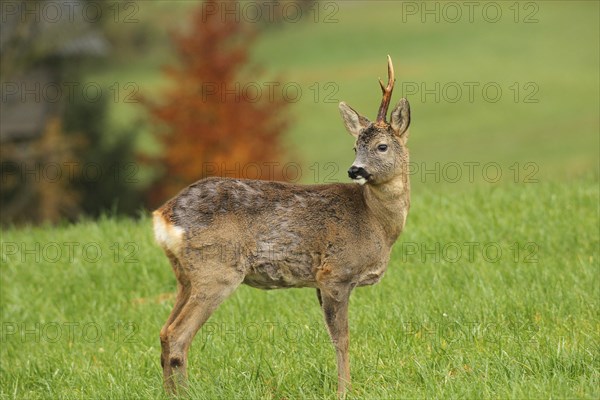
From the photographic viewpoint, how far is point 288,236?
675cm

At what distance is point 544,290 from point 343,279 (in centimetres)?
242

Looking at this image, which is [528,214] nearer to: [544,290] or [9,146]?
[544,290]

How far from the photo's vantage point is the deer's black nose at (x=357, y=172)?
655 cm

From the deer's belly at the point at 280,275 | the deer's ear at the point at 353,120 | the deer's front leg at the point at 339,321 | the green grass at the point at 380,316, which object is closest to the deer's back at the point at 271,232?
the deer's belly at the point at 280,275

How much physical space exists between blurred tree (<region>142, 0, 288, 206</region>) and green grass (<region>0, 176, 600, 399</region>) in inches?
532

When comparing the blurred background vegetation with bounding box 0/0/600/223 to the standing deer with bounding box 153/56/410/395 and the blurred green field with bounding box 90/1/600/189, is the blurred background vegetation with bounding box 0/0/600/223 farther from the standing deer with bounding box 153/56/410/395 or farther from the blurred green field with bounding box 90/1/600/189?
the standing deer with bounding box 153/56/410/395

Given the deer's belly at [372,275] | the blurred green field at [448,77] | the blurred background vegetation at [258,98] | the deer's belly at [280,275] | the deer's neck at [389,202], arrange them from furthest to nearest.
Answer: the blurred green field at [448,77] < the blurred background vegetation at [258,98] < the deer's neck at [389,202] < the deer's belly at [372,275] < the deer's belly at [280,275]

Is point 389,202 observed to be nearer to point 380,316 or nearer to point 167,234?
point 380,316

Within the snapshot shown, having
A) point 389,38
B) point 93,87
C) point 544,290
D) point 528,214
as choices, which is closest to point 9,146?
point 93,87

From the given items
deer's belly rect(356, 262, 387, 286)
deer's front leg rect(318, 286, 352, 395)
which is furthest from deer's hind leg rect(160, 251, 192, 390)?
deer's belly rect(356, 262, 387, 286)

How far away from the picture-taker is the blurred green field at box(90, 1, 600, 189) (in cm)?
3759

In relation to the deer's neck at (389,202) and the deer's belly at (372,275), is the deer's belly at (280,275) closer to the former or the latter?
the deer's belly at (372,275)

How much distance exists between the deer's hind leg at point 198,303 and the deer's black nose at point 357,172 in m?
0.94

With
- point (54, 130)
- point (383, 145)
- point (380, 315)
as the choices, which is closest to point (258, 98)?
point (54, 130)
